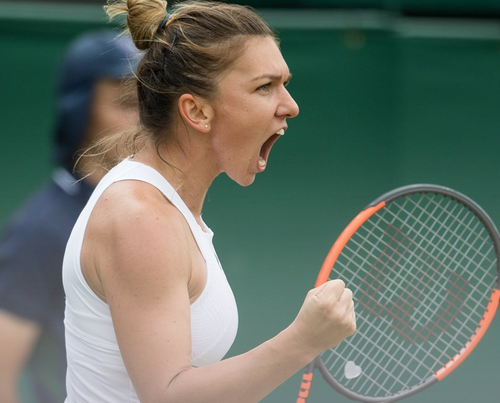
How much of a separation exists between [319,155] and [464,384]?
3.73 feet

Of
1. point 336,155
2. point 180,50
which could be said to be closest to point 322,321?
point 180,50

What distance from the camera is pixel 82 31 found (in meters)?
3.42

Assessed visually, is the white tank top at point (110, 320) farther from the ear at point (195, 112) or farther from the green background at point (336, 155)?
the green background at point (336, 155)

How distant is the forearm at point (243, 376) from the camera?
1239 millimetres

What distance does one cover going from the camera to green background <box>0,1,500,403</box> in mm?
3527

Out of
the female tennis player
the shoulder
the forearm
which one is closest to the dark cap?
the female tennis player

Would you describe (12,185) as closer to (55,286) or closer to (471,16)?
(55,286)

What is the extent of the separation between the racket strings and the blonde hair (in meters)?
0.70

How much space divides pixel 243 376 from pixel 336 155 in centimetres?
245

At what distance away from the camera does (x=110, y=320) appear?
54.0 inches

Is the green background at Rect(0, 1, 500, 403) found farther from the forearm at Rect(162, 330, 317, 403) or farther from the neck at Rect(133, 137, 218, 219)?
the forearm at Rect(162, 330, 317, 403)

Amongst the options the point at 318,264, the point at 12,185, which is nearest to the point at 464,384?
the point at 318,264

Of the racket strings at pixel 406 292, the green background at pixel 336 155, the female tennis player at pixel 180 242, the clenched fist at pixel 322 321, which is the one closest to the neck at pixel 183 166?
the female tennis player at pixel 180 242

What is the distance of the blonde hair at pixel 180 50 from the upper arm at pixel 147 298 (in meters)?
0.24
